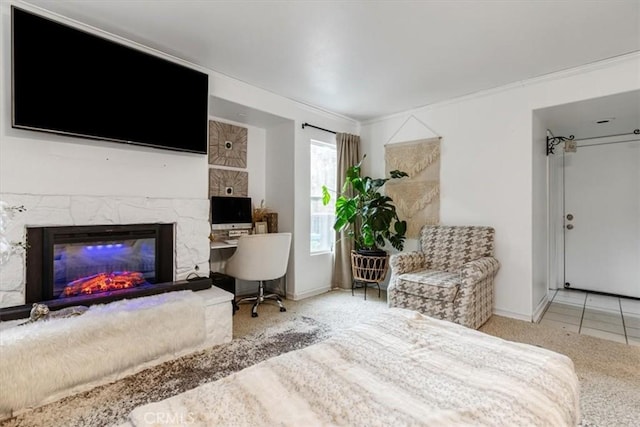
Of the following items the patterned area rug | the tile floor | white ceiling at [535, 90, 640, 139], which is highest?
white ceiling at [535, 90, 640, 139]

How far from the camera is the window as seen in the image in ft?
14.4

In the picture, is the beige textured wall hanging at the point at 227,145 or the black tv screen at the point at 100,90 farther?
the beige textured wall hanging at the point at 227,145

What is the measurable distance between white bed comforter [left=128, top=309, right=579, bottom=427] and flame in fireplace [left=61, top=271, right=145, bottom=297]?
6.54ft

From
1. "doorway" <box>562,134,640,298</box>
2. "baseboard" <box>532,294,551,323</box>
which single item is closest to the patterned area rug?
"baseboard" <box>532,294,551,323</box>

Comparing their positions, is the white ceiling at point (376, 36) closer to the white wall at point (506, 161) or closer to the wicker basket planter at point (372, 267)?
the white wall at point (506, 161)

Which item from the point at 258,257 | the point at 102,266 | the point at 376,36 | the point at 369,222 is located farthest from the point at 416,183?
the point at 102,266

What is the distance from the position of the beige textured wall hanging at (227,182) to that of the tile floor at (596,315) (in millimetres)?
3767

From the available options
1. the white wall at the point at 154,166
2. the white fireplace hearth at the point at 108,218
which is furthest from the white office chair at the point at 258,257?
the white wall at the point at 154,166

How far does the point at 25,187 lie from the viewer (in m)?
2.18

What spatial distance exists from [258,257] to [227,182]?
1.17 meters

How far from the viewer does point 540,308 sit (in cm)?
357

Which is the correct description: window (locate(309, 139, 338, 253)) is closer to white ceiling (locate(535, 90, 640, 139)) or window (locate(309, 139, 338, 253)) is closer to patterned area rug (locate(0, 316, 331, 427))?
patterned area rug (locate(0, 316, 331, 427))

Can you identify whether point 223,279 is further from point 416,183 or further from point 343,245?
point 416,183

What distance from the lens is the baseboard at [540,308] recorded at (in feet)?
10.9
